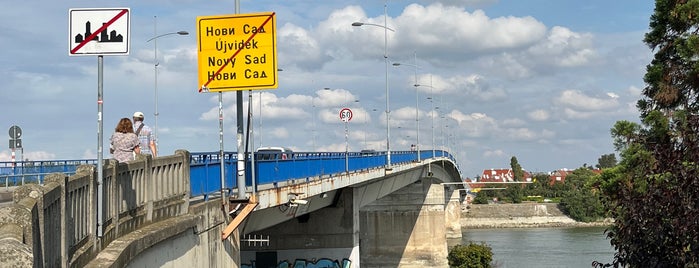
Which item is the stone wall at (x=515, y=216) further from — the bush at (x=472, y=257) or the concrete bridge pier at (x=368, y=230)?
the bush at (x=472, y=257)

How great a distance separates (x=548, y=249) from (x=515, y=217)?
55273mm

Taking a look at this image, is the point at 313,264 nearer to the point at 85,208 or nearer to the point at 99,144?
the point at 99,144

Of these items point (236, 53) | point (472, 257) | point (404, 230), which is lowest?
point (472, 257)

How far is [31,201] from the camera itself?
22.1 feet

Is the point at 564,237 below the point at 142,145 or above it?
below

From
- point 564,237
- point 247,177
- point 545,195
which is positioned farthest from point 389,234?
point 545,195

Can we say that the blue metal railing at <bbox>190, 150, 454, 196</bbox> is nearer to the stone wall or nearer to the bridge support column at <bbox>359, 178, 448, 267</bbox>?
the bridge support column at <bbox>359, 178, 448, 267</bbox>

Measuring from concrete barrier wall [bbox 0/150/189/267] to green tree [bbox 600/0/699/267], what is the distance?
6.57 meters

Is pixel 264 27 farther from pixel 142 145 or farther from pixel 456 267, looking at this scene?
pixel 456 267

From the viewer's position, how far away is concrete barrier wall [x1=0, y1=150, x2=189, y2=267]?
6.13 meters

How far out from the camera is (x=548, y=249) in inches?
3339

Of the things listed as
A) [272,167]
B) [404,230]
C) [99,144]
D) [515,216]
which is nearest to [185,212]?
[99,144]

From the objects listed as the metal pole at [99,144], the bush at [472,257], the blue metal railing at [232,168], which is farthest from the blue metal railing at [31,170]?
the bush at [472,257]

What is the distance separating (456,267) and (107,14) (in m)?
57.8
